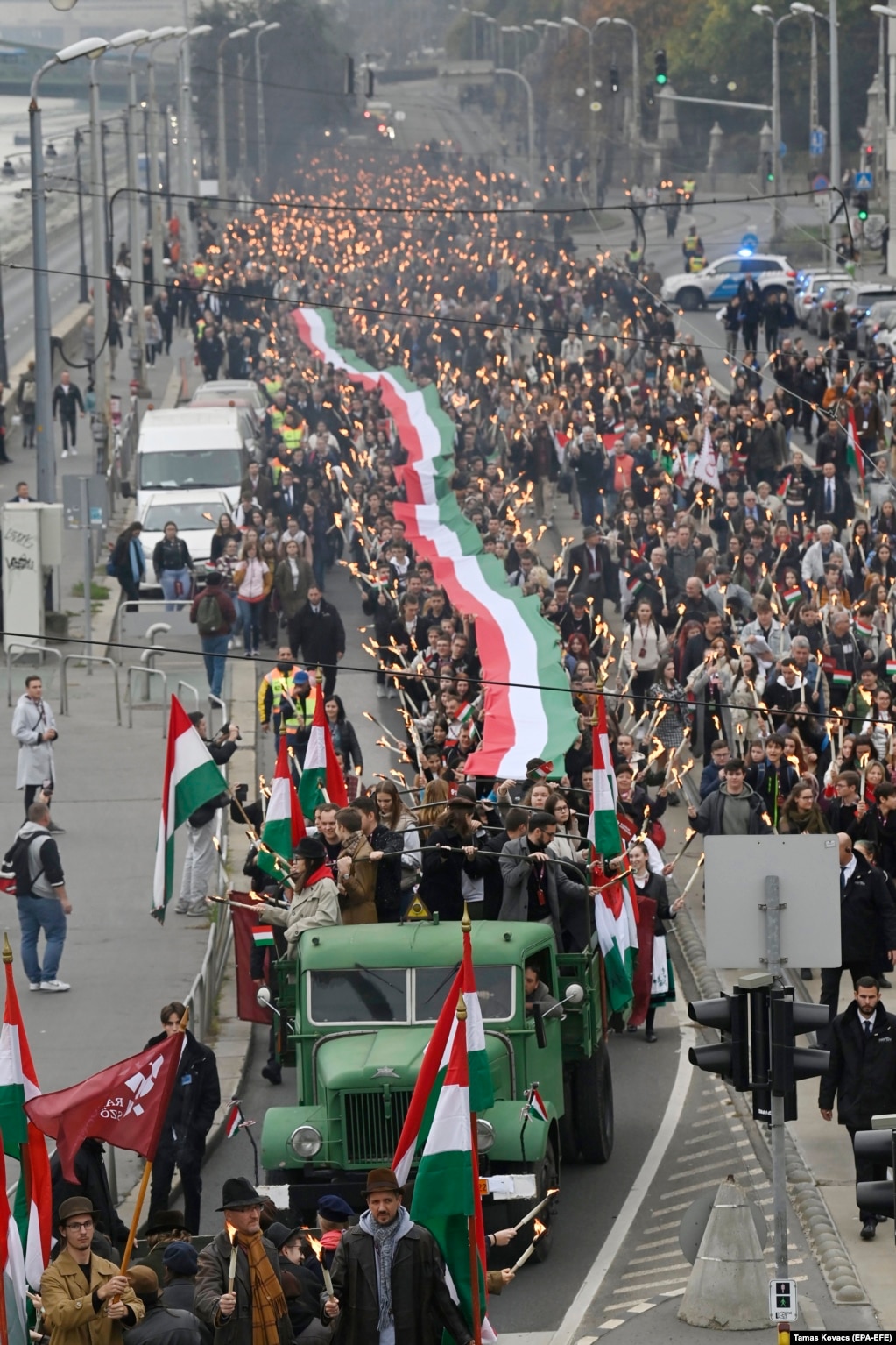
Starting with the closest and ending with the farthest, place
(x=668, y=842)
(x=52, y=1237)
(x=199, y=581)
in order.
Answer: (x=52, y=1237) < (x=668, y=842) < (x=199, y=581)

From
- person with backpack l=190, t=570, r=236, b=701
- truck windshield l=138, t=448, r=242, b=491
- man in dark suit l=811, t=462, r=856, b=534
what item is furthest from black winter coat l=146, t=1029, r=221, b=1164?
truck windshield l=138, t=448, r=242, b=491

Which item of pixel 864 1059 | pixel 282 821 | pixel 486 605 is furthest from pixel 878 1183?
pixel 486 605

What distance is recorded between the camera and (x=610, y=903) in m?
16.7

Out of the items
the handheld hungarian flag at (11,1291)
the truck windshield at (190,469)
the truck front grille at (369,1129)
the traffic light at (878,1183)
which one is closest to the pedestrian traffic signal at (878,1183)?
the traffic light at (878,1183)

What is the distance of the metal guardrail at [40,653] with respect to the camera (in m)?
29.9

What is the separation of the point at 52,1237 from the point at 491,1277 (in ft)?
9.84

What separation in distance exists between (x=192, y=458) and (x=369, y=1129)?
24195mm

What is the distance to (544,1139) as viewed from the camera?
551 inches

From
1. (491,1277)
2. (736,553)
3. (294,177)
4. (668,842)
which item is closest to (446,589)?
(736,553)

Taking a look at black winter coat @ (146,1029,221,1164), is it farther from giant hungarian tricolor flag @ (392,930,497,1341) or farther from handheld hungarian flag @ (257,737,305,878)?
handheld hungarian flag @ (257,737,305,878)

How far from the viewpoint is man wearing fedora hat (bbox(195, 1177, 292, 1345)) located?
34.7 ft

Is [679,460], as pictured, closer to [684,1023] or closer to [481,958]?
[684,1023]

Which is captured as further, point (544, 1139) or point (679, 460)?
point (679, 460)

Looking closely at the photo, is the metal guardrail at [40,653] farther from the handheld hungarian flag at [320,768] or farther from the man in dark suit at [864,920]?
the man in dark suit at [864,920]
